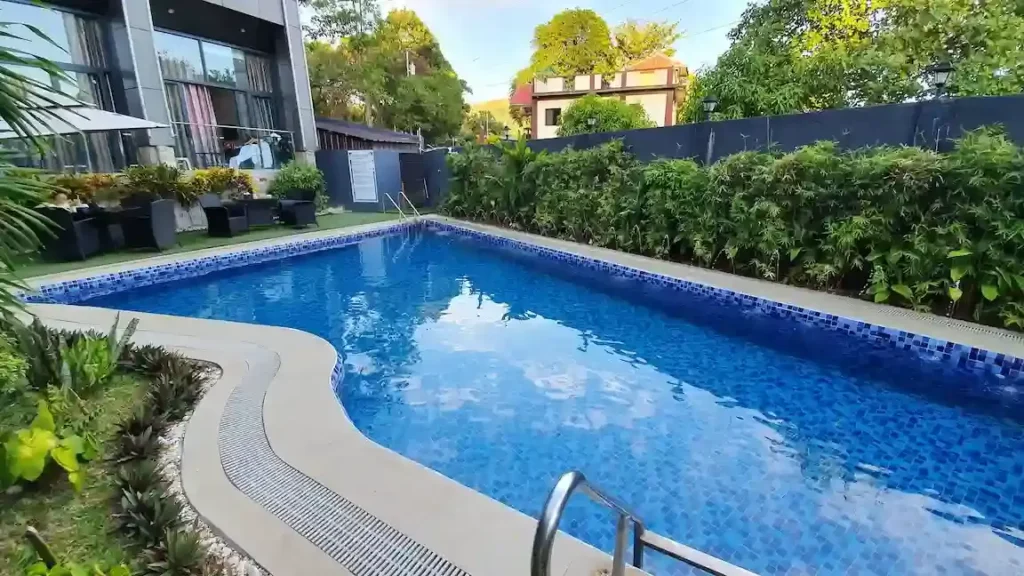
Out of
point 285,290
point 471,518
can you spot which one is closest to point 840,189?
point 471,518

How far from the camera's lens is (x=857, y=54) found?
1163 centimetres

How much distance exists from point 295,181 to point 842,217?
41.4 feet

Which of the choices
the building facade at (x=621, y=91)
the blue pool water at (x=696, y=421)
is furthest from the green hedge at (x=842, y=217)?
the building facade at (x=621, y=91)

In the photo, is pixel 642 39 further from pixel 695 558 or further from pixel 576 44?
pixel 695 558

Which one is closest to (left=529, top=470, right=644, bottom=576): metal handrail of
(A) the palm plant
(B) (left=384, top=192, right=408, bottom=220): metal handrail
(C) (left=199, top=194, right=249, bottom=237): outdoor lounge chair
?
(A) the palm plant

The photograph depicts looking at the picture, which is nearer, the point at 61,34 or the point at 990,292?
the point at 990,292

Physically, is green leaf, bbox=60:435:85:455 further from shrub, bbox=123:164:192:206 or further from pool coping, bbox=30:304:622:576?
shrub, bbox=123:164:192:206

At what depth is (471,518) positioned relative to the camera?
7.95ft

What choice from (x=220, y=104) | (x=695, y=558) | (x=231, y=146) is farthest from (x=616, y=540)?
(x=220, y=104)

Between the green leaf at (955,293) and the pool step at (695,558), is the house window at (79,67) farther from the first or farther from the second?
the green leaf at (955,293)

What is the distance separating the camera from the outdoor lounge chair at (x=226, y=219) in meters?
10.3

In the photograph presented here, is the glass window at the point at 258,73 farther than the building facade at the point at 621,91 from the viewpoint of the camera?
No

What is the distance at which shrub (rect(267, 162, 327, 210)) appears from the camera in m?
13.6

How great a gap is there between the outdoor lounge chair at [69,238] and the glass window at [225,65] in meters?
7.39
